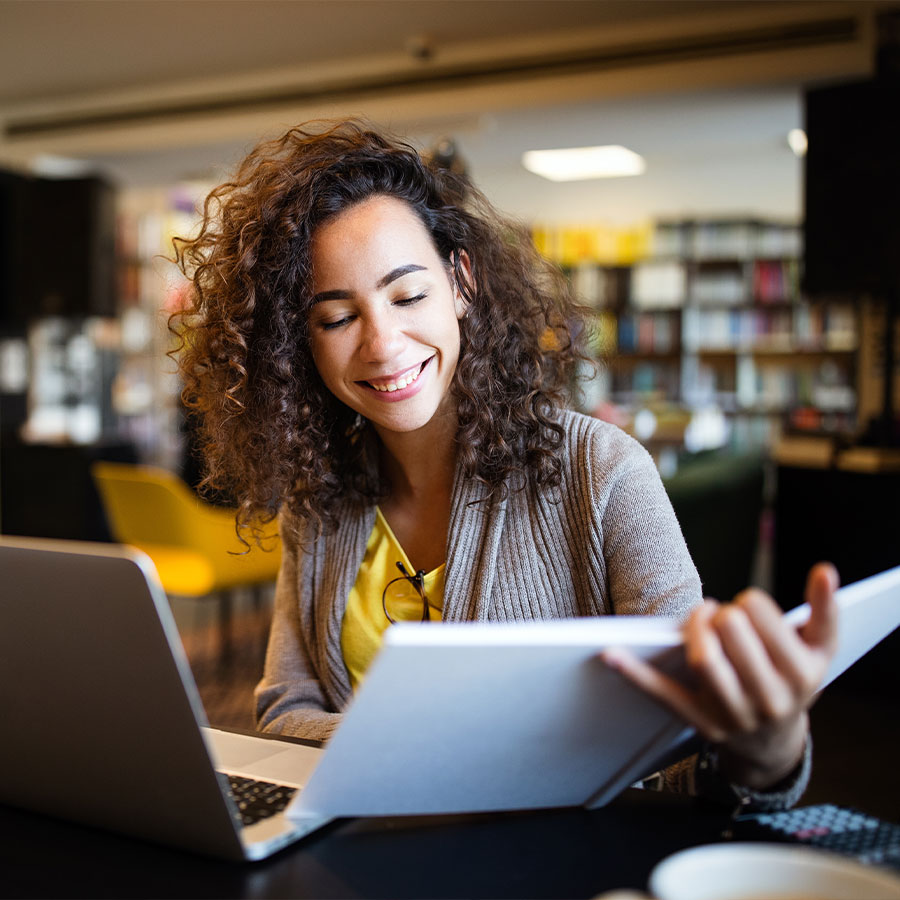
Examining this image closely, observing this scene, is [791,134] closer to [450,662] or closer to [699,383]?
[699,383]

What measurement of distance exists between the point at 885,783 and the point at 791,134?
13.1 feet

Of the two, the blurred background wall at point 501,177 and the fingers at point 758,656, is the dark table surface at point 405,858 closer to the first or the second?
the fingers at point 758,656

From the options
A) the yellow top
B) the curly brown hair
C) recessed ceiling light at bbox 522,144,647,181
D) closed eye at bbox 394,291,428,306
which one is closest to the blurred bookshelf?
recessed ceiling light at bbox 522,144,647,181

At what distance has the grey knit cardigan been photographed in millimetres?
1145

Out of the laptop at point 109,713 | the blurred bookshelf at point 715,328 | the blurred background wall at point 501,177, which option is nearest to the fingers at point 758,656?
the laptop at point 109,713

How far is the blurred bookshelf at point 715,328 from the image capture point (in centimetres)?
773

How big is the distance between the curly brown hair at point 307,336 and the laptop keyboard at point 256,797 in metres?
0.53

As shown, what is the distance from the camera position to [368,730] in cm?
64

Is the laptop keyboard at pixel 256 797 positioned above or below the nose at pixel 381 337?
below

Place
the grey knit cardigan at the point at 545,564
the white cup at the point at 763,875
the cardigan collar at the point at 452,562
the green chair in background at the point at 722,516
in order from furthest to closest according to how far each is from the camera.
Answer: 1. the green chair in background at the point at 722,516
2. the cardigan collar at the point at 452,562
3. the grey knit cardigan at the point at 545,564
4. the white cup at the point at 763,875

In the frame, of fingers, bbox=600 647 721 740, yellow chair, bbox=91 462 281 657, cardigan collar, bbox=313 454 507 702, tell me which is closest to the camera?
fingers, bbox=600 647 721 740

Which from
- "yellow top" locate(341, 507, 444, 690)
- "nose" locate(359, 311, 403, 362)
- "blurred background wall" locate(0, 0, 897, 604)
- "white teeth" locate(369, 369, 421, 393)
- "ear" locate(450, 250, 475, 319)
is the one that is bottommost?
"yellow top" locate(341, 507, 444, 690)

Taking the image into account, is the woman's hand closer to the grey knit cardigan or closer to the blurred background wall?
the grey knit cardigan

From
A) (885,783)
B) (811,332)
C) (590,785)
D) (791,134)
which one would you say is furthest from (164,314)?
(811,332)
